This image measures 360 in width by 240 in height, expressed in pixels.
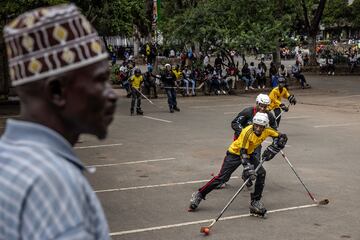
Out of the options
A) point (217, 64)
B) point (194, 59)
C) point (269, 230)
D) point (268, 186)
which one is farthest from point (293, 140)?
point (194, 59)

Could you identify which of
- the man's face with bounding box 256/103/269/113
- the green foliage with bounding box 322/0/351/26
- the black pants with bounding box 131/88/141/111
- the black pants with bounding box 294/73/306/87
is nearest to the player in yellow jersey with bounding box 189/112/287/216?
the man's face with bounding box 256/103/269/113

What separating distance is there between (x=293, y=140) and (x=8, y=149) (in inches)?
604

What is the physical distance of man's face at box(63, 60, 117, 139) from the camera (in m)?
1.73

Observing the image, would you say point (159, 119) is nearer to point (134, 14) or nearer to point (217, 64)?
point (134, 14)

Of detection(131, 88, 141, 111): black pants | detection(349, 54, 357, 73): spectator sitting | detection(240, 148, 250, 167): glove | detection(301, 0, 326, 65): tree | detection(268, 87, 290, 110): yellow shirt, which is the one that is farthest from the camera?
detection(349, 54, 357, 73): spectator sitting

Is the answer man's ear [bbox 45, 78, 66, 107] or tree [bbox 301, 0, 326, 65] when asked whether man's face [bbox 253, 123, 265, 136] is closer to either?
man's ear [bbox 45, 78, 66, 107]

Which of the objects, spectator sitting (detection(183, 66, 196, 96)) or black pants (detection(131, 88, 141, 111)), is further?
spectator sitting (detection(183, 66, 196, 96))

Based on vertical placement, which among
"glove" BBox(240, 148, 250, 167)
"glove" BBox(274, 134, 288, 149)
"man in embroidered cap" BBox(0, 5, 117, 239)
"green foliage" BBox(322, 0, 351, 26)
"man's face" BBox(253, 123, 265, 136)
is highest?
"man in embroidered cap" BBox(0, 5, 117, 239)

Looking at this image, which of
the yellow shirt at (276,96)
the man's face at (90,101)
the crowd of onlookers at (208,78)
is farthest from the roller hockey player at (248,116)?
the crowd of onlookers at (208,78)

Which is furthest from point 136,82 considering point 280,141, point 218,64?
point 280,141

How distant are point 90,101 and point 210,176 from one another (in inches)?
406

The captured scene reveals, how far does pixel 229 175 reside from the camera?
372 inches

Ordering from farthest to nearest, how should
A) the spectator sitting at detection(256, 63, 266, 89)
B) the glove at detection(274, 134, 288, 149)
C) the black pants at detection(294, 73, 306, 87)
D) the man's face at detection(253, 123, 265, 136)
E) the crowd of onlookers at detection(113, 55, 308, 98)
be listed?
the black pants at detection(294, 73, 306, 87)
the spectator sitting at detection(256, 63, 266, 89)
the crowd of onlookers at detection(113, 55, 308, 98)
the glove at detection(274, 134, 288, 149)
the man's face at detection(253, 123, 265, 136)

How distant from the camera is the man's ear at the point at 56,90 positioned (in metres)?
1.69
